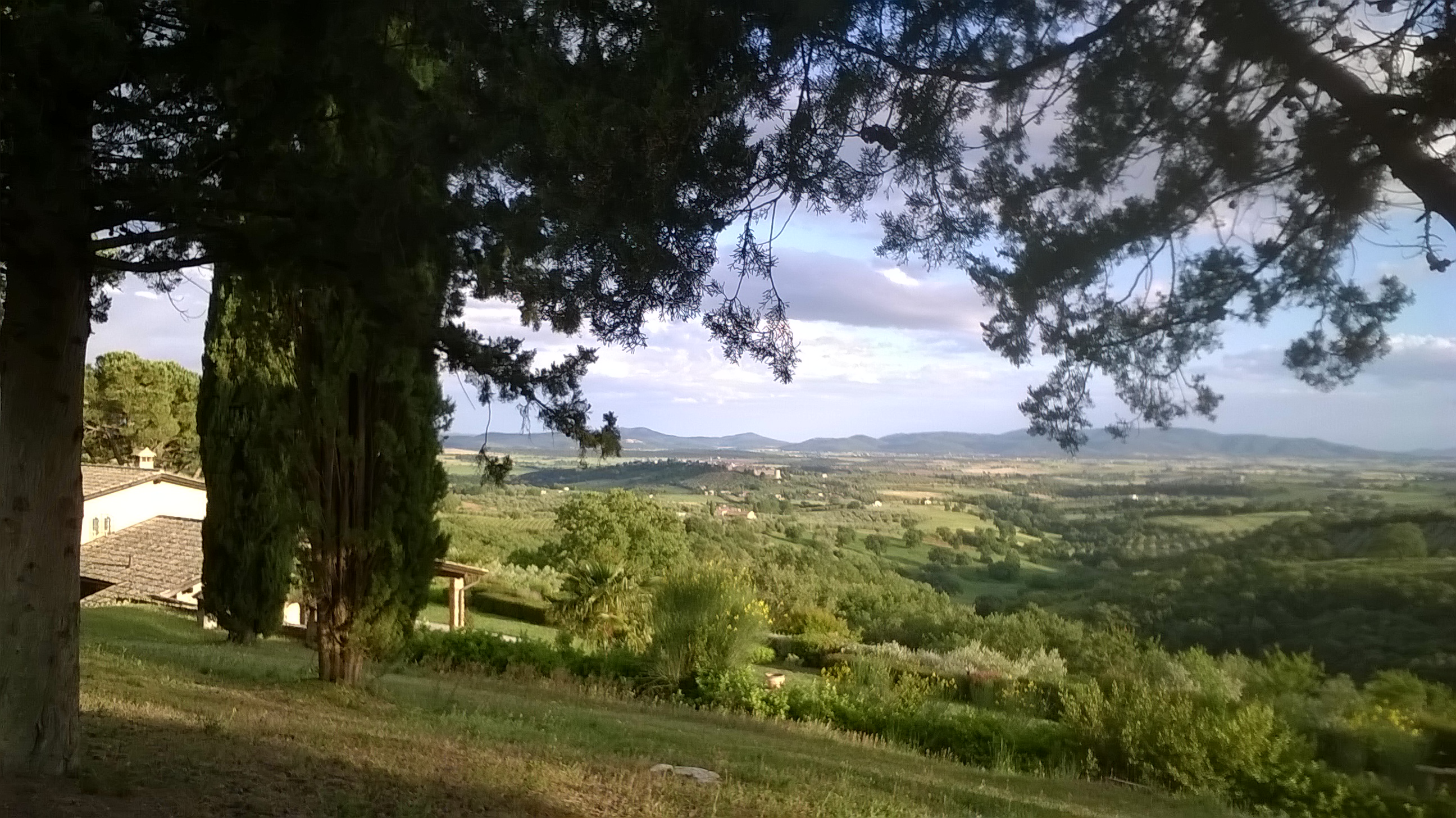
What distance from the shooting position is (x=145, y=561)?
66.5ft

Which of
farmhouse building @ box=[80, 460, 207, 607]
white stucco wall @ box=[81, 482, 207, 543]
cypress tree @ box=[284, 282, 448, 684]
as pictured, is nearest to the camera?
cypress tree @ box=[284, 282, 448, 684]

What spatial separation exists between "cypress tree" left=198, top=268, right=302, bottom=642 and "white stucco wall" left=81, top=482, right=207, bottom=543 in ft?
26.4

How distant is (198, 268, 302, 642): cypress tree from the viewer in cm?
1238

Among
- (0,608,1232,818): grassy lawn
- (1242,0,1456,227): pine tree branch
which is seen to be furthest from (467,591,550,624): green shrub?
(1242,0,1456,227): pine tree branch

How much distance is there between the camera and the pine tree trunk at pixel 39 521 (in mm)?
3643

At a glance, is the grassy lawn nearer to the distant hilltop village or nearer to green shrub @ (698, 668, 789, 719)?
green shrub @ (698, 668, 789, 719)

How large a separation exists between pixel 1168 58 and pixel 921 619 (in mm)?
12385

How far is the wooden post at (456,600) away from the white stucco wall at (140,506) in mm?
6683

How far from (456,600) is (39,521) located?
14282mm

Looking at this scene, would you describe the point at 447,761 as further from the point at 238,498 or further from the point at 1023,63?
the point at 238,498

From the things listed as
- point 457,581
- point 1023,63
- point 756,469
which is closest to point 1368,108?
point 1023,63

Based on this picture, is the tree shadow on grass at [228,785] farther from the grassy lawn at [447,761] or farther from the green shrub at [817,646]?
the green shrub at [817,646]

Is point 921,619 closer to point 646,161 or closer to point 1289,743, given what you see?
point 1289,743

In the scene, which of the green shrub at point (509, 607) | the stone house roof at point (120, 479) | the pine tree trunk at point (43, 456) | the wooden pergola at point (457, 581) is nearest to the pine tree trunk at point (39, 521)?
the pine tree trunk at point (43, 456)
